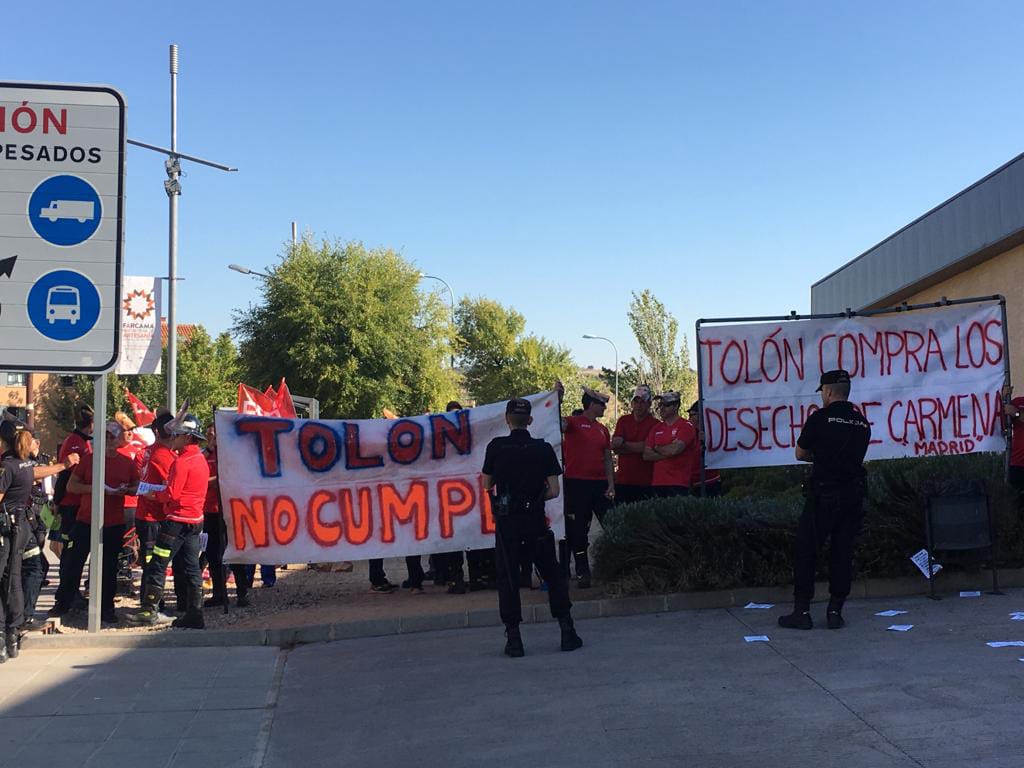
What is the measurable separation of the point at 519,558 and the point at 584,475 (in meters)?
2.35

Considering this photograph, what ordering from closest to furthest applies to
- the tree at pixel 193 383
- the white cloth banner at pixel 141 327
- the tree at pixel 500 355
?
the white cloth banner at pixel 141 327 < the tree at pixel 193 383 < the tree at pixel 500 355

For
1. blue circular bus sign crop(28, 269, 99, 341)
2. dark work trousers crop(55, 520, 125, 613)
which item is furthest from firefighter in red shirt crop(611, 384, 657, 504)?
blue circular bus sign crop(28, 269, 99, 341)

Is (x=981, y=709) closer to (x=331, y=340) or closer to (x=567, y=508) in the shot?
(x=567, y=508)

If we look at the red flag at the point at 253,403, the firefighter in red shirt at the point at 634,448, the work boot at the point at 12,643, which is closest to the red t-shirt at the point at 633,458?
the firefighter in red shirt at the point at 634,448

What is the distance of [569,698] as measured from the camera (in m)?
6.09

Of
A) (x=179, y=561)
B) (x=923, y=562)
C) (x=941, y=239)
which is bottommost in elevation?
(x=923, y=562)

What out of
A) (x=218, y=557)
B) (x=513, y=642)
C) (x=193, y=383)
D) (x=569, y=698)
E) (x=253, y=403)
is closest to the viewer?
(x=569, y=698)

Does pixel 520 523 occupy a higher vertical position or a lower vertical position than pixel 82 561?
higher

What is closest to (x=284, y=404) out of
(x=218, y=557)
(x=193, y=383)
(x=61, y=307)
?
(x=218, y=557)

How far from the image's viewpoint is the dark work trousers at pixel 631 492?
10266 mm

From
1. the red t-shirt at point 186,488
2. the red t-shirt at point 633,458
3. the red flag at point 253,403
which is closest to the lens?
the red t-shirt at point 186,488

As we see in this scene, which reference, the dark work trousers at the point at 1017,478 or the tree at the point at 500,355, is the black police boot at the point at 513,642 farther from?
the tree at the point at 500,355

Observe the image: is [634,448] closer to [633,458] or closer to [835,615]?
[633,458]

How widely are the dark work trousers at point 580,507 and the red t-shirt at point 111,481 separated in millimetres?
4094
